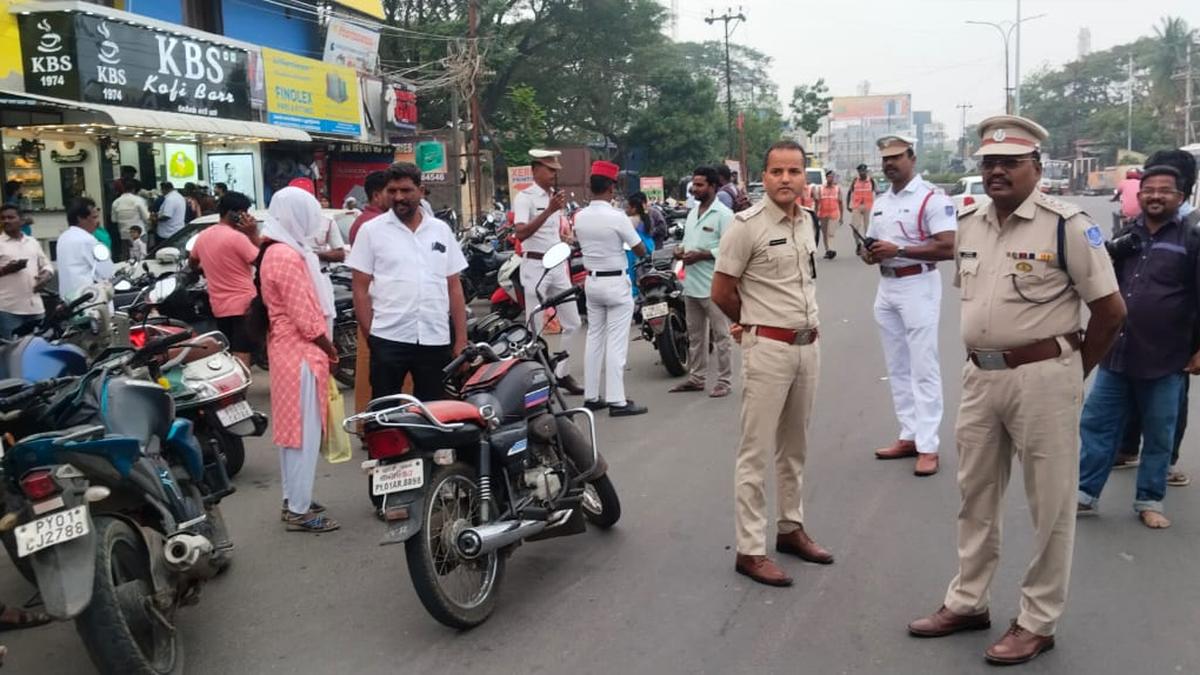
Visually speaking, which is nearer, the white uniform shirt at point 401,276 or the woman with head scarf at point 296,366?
the woman with head scarf at point 296,366

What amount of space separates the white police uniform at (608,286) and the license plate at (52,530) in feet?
15.6

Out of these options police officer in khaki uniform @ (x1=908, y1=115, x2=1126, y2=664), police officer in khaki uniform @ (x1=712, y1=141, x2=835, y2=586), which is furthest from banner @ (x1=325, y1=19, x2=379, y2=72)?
police officer in khaki uniform @ (x1=908, y1=115, x2=1126, y2=664)

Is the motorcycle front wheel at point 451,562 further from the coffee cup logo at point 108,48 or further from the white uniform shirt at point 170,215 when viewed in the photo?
the coffee cup logo at point 108,48

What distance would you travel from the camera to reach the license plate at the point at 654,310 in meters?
8.65

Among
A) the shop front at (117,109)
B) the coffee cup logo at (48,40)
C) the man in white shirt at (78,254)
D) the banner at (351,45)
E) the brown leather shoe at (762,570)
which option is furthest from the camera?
the banner at (351,45)

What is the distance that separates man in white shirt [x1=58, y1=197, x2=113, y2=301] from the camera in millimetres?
8984

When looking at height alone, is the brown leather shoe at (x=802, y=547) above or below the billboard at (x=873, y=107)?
below

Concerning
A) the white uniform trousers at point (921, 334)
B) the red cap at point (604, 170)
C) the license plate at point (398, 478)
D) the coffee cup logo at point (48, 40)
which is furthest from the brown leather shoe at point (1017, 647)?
the coffee cup logo at point (48, 40)

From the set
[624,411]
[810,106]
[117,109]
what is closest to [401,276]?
[624,411]

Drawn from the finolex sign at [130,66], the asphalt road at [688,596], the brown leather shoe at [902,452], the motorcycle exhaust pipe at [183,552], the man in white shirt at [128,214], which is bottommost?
the asphalt road at [688,596]

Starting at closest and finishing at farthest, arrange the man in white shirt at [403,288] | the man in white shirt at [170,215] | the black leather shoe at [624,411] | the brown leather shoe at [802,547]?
the brown leather shoe at [802,547]
the man in white shirt at [403,288]
the black leather shoe at [624,411]
the man in white shirt at [170,215]

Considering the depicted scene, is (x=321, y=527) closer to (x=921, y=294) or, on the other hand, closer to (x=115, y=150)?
(x=921, y=294)

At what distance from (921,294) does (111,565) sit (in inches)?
178

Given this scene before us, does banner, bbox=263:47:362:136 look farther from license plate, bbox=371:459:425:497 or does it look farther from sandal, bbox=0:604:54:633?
license plate, bbox=371:459:425:497
